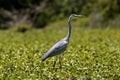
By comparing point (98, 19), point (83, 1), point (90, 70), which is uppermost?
point (83, 1)

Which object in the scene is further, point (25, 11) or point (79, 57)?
point (25, 11)

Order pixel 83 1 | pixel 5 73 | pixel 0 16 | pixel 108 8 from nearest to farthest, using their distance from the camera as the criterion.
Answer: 1. pixel 5 73
2. pixel 108 8
3. pixel 83 1
4. pixel 0 16

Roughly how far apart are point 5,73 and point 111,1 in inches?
844

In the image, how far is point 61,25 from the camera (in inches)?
1391

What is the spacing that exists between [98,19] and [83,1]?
660 centimetres

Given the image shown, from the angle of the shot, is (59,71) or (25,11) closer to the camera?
(59,71)

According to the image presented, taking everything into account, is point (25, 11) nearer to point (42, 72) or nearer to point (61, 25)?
point (61, 25)

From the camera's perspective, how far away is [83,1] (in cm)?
3862

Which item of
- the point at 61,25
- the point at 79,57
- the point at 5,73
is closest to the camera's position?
the point at 5,73

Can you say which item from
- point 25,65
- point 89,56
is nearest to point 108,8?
point 89,56

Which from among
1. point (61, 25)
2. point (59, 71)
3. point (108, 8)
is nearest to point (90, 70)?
point (59, 71)

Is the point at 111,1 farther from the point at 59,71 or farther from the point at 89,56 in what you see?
the point at 59,71

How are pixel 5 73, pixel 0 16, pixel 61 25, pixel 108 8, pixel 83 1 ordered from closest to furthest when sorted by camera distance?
pixel 5 73 → pixel 108 8 → pixel 61 25 → pixel 83 1 → pixel 0 16

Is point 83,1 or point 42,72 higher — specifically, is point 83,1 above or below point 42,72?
above
